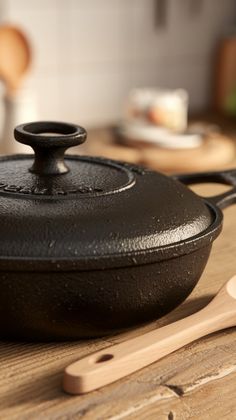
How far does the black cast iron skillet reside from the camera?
724 millimetres

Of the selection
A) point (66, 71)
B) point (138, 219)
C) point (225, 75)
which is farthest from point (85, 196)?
point (225, 75)

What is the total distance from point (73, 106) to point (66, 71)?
150mm

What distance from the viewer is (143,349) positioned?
2.43 feet

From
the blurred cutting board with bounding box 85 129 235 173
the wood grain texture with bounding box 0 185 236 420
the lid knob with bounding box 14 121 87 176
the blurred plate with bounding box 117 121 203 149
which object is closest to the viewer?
the wood grain texture with bounding box 0 185 236 420

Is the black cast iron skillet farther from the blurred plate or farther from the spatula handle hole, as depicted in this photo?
the blurred plate

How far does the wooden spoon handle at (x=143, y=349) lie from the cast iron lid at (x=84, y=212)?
0.08 metres

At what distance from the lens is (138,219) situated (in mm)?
787

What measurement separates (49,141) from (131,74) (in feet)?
7.60

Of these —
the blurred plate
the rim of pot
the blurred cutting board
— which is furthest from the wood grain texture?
the blurred plate

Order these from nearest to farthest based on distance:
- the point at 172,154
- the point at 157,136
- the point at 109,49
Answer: the point at 172,154
the point at 157,136
the point at 109,49

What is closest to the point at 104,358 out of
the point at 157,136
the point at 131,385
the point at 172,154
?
the point at 131,385

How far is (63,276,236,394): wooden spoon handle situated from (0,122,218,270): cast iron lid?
0.27ft

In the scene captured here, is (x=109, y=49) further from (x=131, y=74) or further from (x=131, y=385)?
(x=131, y=385)

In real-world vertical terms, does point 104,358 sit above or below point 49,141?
below
